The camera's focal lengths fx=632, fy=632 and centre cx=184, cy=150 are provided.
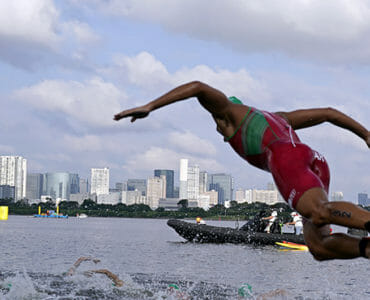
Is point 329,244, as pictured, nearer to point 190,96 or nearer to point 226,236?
point 190,96

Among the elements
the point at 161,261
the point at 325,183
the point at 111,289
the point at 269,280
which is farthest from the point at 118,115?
the point at 161,261

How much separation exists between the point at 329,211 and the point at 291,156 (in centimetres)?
73

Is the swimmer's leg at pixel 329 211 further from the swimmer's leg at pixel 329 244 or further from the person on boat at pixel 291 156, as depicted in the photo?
the swimmer's leg at pixel 329 244

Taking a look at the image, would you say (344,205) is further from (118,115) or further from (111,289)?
(111,289)

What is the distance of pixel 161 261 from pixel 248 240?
9905mm

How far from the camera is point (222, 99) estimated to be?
6.76m

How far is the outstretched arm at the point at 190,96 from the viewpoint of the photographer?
20.2 ft

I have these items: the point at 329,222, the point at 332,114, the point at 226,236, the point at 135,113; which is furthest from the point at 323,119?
the point at 226,236

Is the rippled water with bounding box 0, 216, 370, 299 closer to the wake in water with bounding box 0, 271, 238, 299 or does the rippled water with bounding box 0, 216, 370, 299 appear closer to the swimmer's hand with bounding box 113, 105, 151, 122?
the wake in water with bounding box 0, 271, 238, 299

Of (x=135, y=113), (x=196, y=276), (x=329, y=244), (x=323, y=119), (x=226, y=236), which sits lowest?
(x=196, y=276)

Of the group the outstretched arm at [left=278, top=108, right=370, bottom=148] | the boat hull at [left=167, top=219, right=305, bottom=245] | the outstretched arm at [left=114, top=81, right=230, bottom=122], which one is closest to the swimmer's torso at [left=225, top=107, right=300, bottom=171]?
the outstretched arm at [left=114, top=81, right=230, bottom=122]

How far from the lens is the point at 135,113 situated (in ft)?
20.1

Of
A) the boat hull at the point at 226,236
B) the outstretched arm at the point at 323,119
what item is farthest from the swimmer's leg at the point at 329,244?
the boat hull at the point at 226,236

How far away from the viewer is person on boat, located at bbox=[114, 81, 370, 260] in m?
6.18
